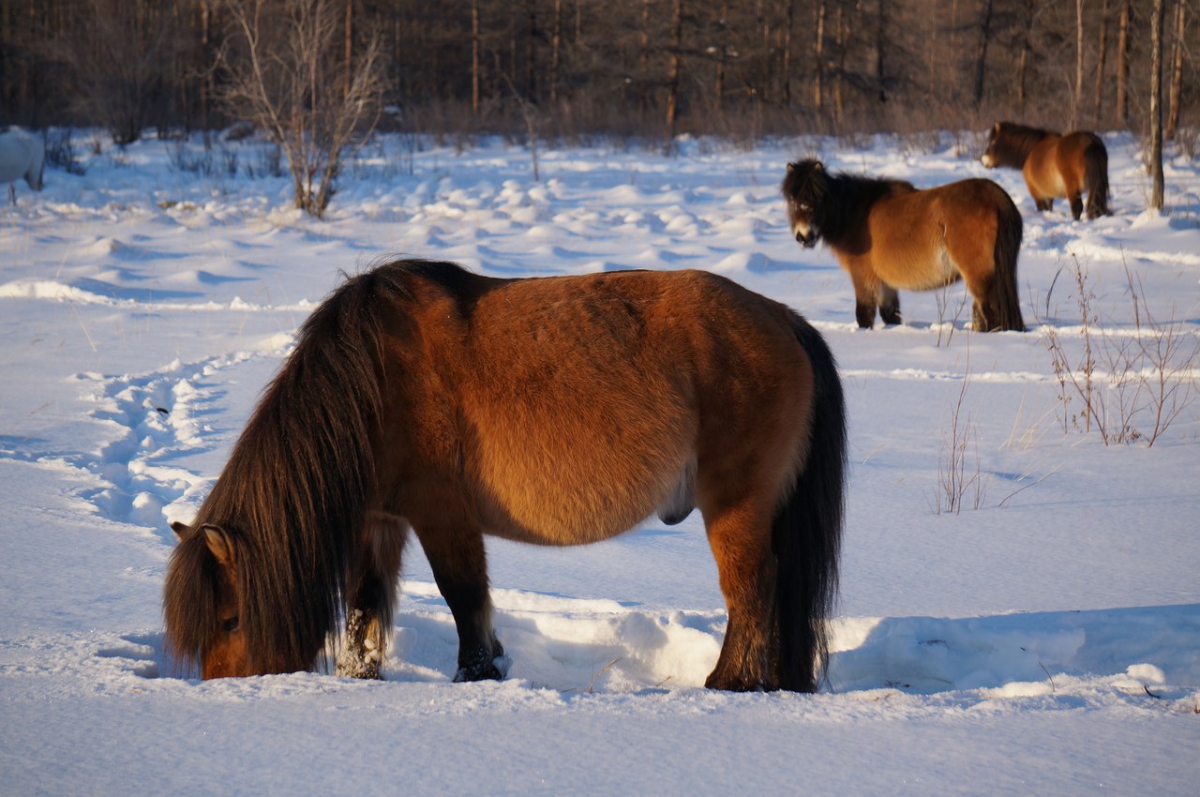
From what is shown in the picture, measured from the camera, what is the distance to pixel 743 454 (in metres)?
2.88

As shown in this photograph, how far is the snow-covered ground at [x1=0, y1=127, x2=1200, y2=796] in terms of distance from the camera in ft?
6.40

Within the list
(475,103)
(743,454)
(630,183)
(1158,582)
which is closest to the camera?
(743,454)

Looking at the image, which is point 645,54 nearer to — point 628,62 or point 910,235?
point 628,62

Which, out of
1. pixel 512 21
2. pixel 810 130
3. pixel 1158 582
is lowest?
pixel 1158 582

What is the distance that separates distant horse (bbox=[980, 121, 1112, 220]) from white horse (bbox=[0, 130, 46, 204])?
17055 millimetres

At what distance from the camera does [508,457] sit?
2.85m

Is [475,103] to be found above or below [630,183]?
above

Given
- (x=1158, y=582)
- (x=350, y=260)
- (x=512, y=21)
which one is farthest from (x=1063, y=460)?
(x=512, y=21)

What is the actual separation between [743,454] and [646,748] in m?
1.08

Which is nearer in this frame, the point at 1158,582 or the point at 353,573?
the point at 353,573

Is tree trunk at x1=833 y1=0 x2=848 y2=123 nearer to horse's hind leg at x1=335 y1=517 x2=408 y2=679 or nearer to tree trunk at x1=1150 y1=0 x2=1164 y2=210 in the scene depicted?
tree trunk at x1=1150 y1=0 x2=1164 y2=210

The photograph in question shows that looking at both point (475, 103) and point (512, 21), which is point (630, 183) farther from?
point (512, 21)

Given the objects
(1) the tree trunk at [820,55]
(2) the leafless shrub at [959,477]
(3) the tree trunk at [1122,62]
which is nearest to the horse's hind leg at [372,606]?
(2) the leafless shrub at [959,477]

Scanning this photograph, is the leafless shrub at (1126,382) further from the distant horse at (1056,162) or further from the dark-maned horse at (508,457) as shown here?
the distant horse at (1056,162)
